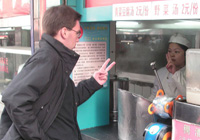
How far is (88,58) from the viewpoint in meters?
2.59

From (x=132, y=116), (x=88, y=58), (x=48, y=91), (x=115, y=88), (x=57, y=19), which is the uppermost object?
(x=57, y=19)

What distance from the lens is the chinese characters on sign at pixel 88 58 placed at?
2533 mm

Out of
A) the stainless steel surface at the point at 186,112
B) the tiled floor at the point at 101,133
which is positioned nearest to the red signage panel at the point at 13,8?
the tiled floor at the point at 101,133

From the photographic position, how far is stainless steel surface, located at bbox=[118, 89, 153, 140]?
209 cm

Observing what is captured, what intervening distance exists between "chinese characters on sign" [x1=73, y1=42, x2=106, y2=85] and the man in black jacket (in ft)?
2.08

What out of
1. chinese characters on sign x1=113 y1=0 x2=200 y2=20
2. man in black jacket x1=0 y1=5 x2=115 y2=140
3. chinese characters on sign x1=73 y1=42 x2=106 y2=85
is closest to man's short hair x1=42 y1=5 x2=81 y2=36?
man in black jacket x1=0 y1=5 x2=115 y2=140

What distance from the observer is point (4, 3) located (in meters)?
3.51

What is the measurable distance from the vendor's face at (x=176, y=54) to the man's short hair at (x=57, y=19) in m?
1.21

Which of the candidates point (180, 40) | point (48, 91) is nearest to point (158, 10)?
point (48, 91)

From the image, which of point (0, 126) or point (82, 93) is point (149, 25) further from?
point (0, 126)

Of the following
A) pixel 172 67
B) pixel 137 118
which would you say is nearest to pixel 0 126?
pixel 137 118

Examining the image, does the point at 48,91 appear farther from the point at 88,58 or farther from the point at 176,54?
the point at 176,54

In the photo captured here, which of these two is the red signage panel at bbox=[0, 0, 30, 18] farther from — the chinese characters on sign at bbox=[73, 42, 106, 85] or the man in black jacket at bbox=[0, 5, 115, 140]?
the man in black jacket at bbox=[0, 5, 115, 140]

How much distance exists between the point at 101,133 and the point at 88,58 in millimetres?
669
